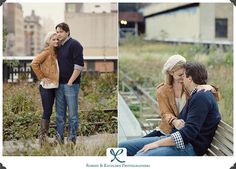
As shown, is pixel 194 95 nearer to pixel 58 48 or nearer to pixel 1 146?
pixel 58 48

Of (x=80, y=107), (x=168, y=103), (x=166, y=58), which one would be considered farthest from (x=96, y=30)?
(x=166, y=58)

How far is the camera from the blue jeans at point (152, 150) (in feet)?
10.8

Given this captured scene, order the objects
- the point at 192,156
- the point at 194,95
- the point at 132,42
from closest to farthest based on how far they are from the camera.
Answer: the point at 194,95 < the point at 192,156 < the point at 132,42

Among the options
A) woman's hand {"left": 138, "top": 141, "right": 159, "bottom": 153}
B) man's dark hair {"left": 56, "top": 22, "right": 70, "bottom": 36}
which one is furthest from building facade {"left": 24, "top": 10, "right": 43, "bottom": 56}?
woman's hand {"left": 138, "top": 141, "right": 159, "bottom": 153}

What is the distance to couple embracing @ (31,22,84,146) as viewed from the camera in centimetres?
342

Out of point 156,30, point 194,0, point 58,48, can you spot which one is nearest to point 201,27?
point 156,30

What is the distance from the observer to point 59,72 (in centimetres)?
344

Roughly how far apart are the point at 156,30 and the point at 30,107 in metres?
5.41

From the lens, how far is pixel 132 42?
8.24m

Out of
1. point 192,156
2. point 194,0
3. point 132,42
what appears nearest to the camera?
point 192,156

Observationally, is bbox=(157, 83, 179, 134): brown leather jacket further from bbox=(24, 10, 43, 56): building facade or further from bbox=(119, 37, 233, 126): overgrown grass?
bbox=(24, 10, 43, 56): building facade

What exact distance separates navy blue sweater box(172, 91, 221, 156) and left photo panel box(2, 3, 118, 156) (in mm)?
583

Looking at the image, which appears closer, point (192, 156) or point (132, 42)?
point (192, 156)

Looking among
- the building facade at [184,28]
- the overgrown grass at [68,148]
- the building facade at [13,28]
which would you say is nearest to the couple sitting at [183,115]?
the overgrown grass at [68,148]
